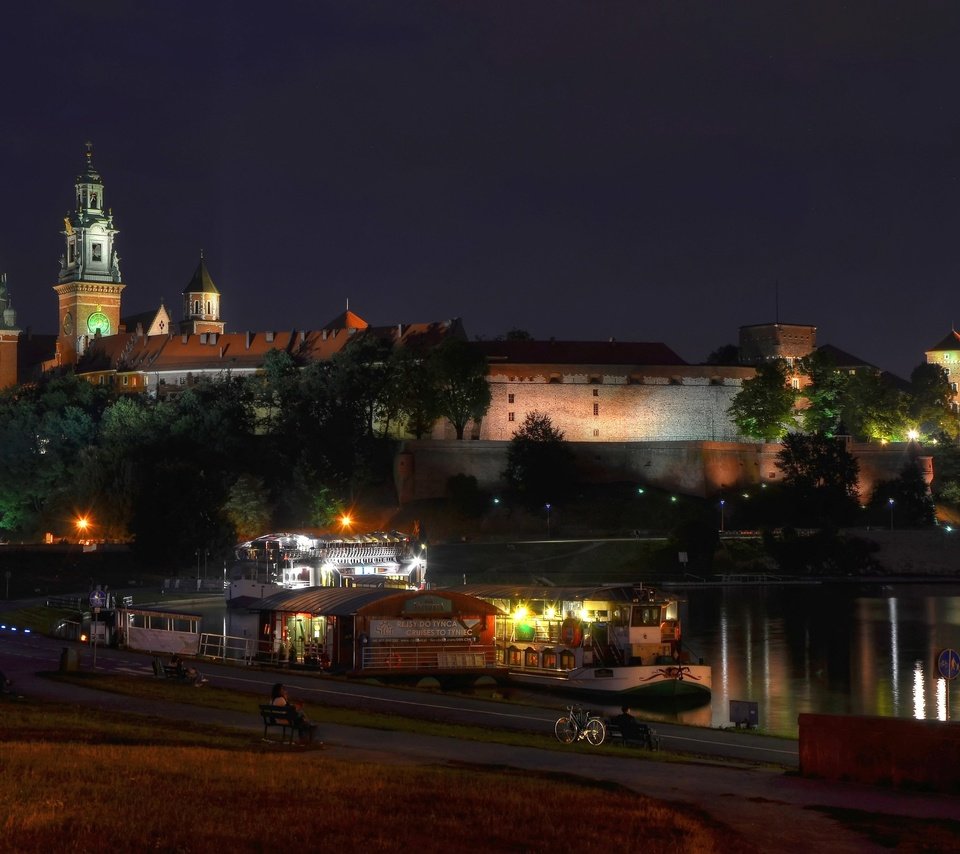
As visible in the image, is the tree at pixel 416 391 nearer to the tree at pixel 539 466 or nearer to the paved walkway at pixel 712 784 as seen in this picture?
the tree at pixel 539 466

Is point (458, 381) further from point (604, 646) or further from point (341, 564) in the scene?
point (604, 646)

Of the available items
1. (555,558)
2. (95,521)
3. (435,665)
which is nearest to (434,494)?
(555,558)

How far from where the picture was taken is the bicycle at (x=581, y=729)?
20172mm

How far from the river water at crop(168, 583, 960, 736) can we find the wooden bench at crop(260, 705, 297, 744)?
29.7 feet

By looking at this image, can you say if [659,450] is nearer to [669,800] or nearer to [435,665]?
[435,665]

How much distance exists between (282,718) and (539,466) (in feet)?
200

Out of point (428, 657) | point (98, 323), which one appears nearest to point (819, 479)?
point (428, 657)

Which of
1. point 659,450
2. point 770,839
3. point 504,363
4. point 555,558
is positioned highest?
point 504,363

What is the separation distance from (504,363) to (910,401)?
81.0 feet

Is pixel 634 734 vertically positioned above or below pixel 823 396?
below

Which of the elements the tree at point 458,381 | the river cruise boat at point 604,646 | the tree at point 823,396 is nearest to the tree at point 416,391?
the tree at point 458,381

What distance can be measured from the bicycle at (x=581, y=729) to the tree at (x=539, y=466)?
5748 centimetres

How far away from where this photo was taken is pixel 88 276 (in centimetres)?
12062

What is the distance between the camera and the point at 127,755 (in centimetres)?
1515
